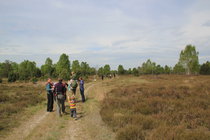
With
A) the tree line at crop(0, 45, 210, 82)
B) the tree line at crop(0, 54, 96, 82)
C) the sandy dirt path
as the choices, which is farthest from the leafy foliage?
the sandy dirt path

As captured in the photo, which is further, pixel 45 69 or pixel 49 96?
pixel 45 69

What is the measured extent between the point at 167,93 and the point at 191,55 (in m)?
50.0

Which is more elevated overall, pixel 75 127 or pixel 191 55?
pixel 191 55

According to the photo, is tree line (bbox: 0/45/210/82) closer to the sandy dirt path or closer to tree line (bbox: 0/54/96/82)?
tree line (bbox: 0/54/96/82)

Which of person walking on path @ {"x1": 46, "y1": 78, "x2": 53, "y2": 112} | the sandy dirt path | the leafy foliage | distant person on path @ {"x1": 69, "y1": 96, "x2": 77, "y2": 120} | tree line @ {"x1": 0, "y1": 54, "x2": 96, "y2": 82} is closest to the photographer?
the sandy dirt path

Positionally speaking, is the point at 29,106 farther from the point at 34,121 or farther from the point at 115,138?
the point at 115,138

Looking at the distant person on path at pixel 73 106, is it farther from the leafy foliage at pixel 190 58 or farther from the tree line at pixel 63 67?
the leafy foliage at pixel 190 58

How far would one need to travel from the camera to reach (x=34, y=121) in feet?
24.1

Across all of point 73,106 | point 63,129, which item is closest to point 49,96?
point 73,106

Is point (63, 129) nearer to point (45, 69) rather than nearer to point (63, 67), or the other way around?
point (63, 67)

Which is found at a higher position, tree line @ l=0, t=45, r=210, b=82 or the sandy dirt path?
tree line @ l=0, t=45, r=210, b=82

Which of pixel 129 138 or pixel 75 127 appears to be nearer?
pixel 129 138

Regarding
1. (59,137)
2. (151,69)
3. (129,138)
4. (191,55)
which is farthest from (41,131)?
(151,69)

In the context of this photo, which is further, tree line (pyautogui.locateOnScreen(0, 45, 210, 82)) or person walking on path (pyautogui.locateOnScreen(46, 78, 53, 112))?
tree line (pyautogui.locateOnScreen(0, 45, 210, 82))
